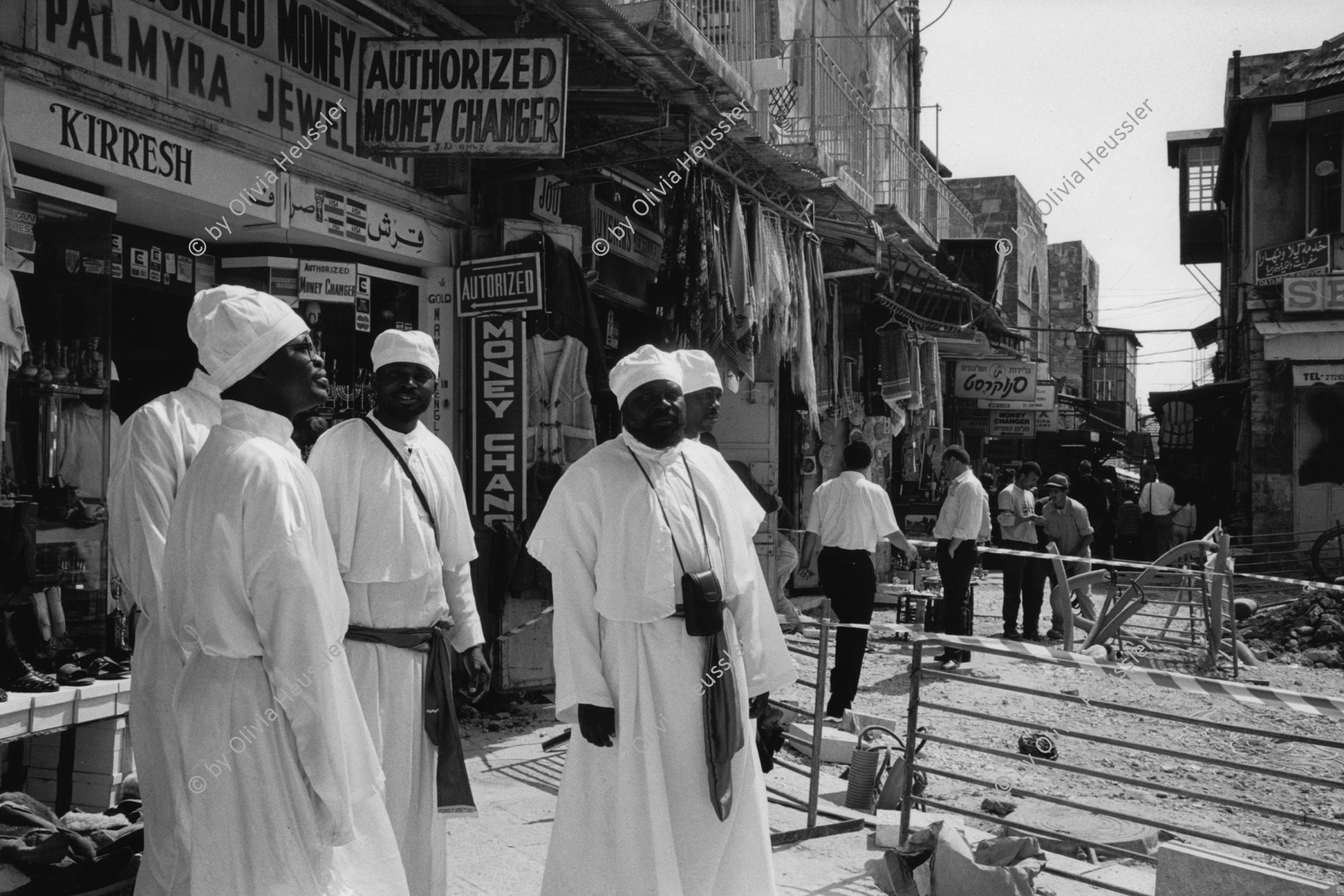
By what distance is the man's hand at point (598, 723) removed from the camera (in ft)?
12.9

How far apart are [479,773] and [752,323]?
4.61 metres

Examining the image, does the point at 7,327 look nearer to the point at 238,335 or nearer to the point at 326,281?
the point at 238,335

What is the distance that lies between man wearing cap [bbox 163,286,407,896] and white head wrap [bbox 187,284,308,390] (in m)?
0.16

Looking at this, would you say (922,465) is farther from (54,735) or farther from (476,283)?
(54,735)

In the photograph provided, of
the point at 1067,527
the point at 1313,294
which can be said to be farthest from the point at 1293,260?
the point at 1067,527

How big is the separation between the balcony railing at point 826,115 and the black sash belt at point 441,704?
8506 millimetres

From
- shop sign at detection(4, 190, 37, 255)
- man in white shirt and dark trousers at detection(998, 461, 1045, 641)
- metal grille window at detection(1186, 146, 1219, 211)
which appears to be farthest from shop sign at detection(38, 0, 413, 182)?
metal grille window at detection(1186, 146, 1219, 211)

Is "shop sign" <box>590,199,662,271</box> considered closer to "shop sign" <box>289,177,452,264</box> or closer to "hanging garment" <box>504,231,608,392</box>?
"hanging garment" <box>504,231,608,392</box>

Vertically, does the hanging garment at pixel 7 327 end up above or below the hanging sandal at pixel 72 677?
above

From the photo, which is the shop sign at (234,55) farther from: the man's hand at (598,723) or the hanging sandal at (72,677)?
the man's hand at (598,723)

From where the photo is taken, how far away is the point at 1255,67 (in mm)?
28172

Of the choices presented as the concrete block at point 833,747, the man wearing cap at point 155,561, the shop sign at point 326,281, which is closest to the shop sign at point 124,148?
the shop sign at point 326,281

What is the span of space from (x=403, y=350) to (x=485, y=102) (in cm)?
281

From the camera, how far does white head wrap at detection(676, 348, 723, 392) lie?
5.21 m
